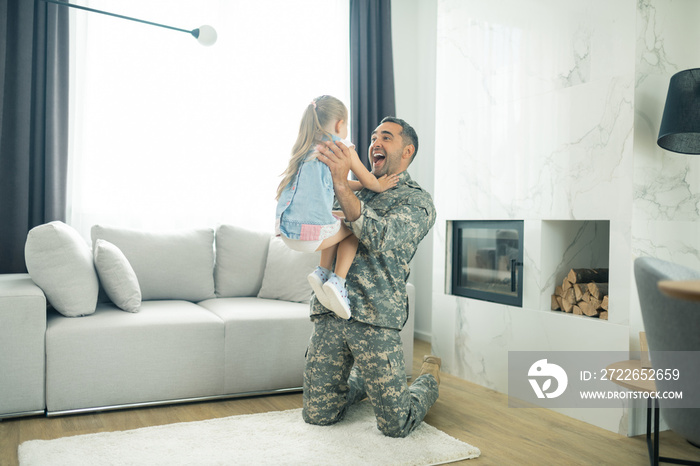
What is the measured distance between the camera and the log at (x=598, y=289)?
8.59 ft

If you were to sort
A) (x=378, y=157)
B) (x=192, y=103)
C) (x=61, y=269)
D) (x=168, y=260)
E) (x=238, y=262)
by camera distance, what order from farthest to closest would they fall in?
(x=192, y=103) < (x=238, y=262) < (x=168, y=260) < (x=61, y=269) < (x=378, y=157)

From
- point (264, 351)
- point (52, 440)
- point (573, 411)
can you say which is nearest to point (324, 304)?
point (264, 351)

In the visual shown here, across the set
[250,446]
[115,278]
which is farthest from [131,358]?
[250,446]

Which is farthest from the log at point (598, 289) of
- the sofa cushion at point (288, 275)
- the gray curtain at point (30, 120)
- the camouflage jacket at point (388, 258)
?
the gray curtain at point (30, 120)

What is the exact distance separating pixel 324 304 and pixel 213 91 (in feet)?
7.57


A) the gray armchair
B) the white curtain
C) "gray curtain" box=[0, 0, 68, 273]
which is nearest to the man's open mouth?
the gray armchair

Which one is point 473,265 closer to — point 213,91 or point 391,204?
point 391,204

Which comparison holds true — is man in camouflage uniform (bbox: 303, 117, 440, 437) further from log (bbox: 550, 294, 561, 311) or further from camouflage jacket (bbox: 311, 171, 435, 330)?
log (bbox: 550, 294, 561, 311)

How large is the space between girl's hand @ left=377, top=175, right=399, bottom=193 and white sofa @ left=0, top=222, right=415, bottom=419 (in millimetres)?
961

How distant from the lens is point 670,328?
44.3 inches

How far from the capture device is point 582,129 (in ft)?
8.69

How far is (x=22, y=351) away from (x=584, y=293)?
2463mm

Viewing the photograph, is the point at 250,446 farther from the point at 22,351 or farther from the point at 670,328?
the point at 670,328

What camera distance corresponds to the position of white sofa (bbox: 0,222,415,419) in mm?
2463
